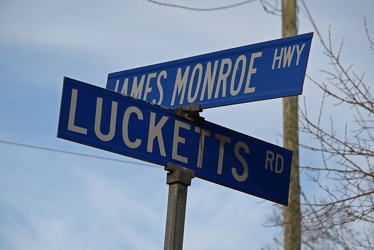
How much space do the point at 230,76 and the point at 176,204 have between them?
2.35 feet

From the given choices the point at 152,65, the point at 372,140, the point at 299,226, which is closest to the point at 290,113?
the point at 299,226

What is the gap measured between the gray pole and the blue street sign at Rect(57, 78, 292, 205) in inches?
2.5

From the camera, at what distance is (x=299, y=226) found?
7586 mm

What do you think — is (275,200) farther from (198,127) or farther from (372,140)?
(372,140)

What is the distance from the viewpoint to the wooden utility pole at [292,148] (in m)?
7.57

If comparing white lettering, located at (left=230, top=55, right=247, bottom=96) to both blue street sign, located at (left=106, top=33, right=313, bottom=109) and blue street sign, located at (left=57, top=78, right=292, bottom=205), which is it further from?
blue street sign, located at (left=57, top=78, right=292, bottom=205)

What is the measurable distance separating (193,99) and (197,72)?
170 millimetres

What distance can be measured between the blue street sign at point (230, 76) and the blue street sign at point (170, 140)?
0.19 meters

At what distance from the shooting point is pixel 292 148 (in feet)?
26.2

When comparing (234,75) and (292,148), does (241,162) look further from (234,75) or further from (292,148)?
(292,148)

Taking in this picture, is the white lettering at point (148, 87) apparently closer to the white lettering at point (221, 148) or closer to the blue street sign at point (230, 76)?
the blue street sign at point (230, 76)

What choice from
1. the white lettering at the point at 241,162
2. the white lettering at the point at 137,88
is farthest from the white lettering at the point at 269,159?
the white lettering at the point at 137,88

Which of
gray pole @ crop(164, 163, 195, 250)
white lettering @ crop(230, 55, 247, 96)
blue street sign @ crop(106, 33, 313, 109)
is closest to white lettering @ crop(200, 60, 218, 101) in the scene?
blue street sign @ crop(106, 33, 313, 109)

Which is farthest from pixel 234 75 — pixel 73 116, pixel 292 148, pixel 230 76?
pixel 292 148
